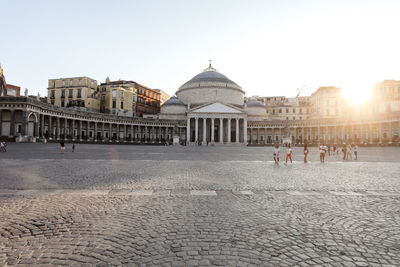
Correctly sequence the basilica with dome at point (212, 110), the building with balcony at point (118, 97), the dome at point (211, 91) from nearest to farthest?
the basilica with dome at point (212, 110) → the building with balcony at point (118, 97) → the dome at point (211, 91)

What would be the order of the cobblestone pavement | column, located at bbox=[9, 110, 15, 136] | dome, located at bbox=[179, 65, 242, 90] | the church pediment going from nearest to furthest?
the cobblestone pavement < column, located at bbox=[9, 110, 15, 136] < the church pediment < dome, located at bbox=[179, 65, 242, 90]

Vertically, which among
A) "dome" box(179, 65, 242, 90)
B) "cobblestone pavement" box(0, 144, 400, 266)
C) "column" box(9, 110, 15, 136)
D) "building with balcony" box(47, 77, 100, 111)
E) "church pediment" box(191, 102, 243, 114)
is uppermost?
"dome" box(179, 65, 242, 90)

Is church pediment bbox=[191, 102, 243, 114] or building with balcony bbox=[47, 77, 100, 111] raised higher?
building with balcony bbox=[47, 77, 100, 111]

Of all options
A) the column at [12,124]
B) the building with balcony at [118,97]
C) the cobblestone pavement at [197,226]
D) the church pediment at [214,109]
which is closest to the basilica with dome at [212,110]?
the church pediment at [214,109]

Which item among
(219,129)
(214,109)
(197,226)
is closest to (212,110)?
(214,109)

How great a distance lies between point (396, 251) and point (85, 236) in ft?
14.4

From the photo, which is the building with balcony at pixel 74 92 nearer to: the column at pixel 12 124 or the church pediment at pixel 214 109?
the column at pixel 12 124

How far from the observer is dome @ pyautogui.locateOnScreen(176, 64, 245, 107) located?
81.6 meters

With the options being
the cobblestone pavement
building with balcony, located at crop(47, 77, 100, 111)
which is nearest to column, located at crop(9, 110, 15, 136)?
building with balcony, located at crop(47, 77, 100, 111)

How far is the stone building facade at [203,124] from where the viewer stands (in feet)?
144

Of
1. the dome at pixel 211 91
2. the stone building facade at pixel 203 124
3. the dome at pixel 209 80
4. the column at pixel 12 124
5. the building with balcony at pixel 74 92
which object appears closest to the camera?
the column at pixel 12 124

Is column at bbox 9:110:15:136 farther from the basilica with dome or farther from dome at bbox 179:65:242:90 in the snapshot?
dome at bbox 179:65:242:90

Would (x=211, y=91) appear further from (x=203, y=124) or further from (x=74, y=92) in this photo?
(x=74, y=92)

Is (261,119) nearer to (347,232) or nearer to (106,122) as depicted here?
(106,122)
